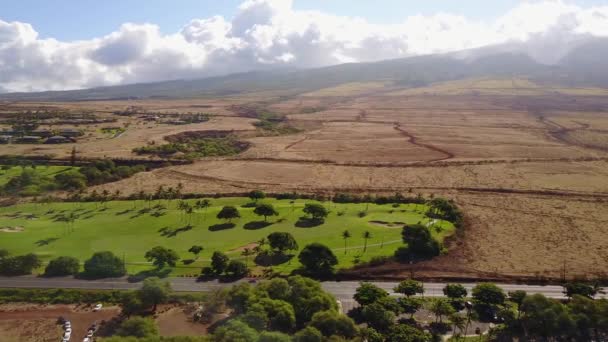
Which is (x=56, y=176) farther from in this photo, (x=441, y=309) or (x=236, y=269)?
Answer: (x=441, y=309)

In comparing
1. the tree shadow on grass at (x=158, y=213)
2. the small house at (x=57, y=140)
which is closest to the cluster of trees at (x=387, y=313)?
the tree shadow on grass at (x=158, y=213)

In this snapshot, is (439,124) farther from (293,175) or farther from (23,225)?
(23,225)

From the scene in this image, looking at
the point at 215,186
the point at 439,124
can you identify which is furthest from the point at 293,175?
the point at 439,124

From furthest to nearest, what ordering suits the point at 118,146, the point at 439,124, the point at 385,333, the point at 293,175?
1. the point at 439,124
2. the point at 118,146
3. the point at 293,175
4. the point at 385,333

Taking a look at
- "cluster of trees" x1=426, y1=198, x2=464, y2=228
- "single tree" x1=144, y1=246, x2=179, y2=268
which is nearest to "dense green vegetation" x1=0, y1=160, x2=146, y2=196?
"single tree" x1=144, y1=246, x2=179, y2=268

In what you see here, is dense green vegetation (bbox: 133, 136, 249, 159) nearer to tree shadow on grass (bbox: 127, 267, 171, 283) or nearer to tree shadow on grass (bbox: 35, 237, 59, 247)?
tree shadow on grass (bbox: 35, 237, 59, 247)

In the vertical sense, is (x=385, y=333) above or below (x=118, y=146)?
below

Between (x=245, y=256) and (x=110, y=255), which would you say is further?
(x=245, y=256)
